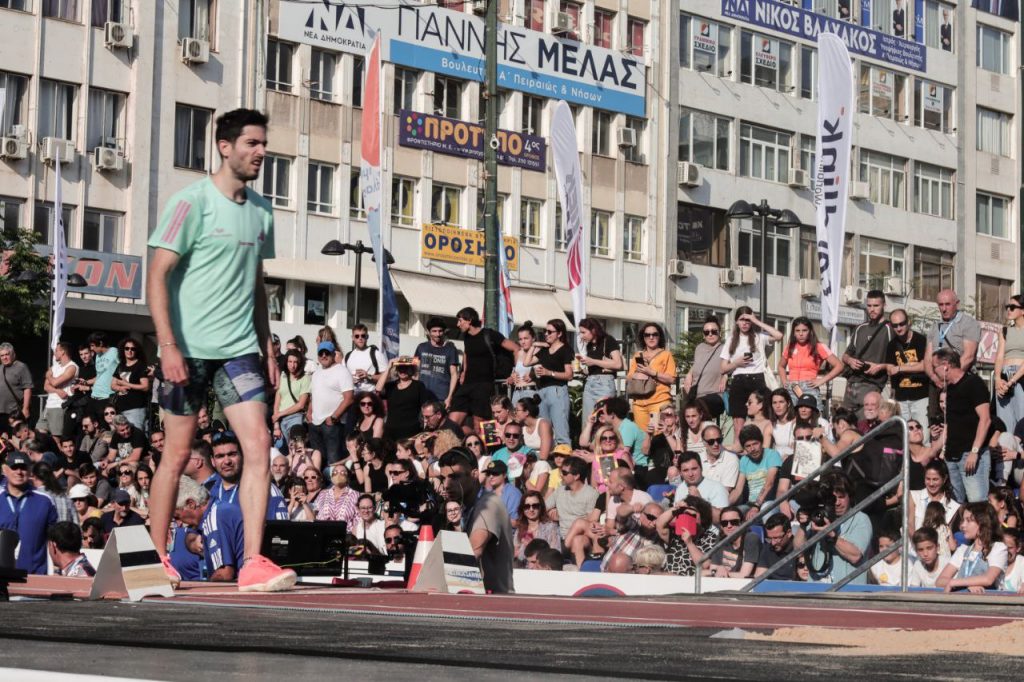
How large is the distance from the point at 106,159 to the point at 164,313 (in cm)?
3678

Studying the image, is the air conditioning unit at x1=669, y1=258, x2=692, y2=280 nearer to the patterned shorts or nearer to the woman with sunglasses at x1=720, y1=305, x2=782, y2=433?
the woman with sunglasses at x1=720, y1=305, x2=782, y2=433

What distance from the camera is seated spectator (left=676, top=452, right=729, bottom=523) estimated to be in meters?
15.1

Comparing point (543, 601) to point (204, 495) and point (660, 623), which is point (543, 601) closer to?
point (660, 623)

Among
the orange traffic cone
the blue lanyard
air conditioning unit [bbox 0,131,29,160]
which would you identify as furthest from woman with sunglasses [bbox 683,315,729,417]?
air conditioning unit [bbox 0,131,29,160]

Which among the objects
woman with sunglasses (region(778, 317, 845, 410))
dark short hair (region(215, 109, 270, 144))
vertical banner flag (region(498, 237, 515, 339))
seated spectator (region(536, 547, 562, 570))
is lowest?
seated spectator (region(536, 547, 562, 570))

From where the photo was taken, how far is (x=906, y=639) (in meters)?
5.87

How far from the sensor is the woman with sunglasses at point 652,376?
18.1 m

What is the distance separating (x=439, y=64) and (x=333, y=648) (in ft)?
156

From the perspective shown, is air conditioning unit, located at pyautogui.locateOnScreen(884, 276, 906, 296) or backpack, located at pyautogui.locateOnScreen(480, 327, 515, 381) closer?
backpack, located at pyautogui.locateOnScreen(480, 327, 515, 381)

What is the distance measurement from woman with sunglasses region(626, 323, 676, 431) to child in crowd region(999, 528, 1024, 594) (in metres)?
5.89

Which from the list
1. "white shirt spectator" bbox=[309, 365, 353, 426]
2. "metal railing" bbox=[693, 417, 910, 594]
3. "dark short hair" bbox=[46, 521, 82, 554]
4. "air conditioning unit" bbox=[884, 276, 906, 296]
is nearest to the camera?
"metal railing" bbox=[693, 417, 910, 594]

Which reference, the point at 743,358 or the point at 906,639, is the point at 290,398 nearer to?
the point at 743,358

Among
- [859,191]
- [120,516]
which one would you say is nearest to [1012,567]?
[120,516]

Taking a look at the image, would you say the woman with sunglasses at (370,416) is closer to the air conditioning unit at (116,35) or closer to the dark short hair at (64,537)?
the dark short hair at (64,537)
